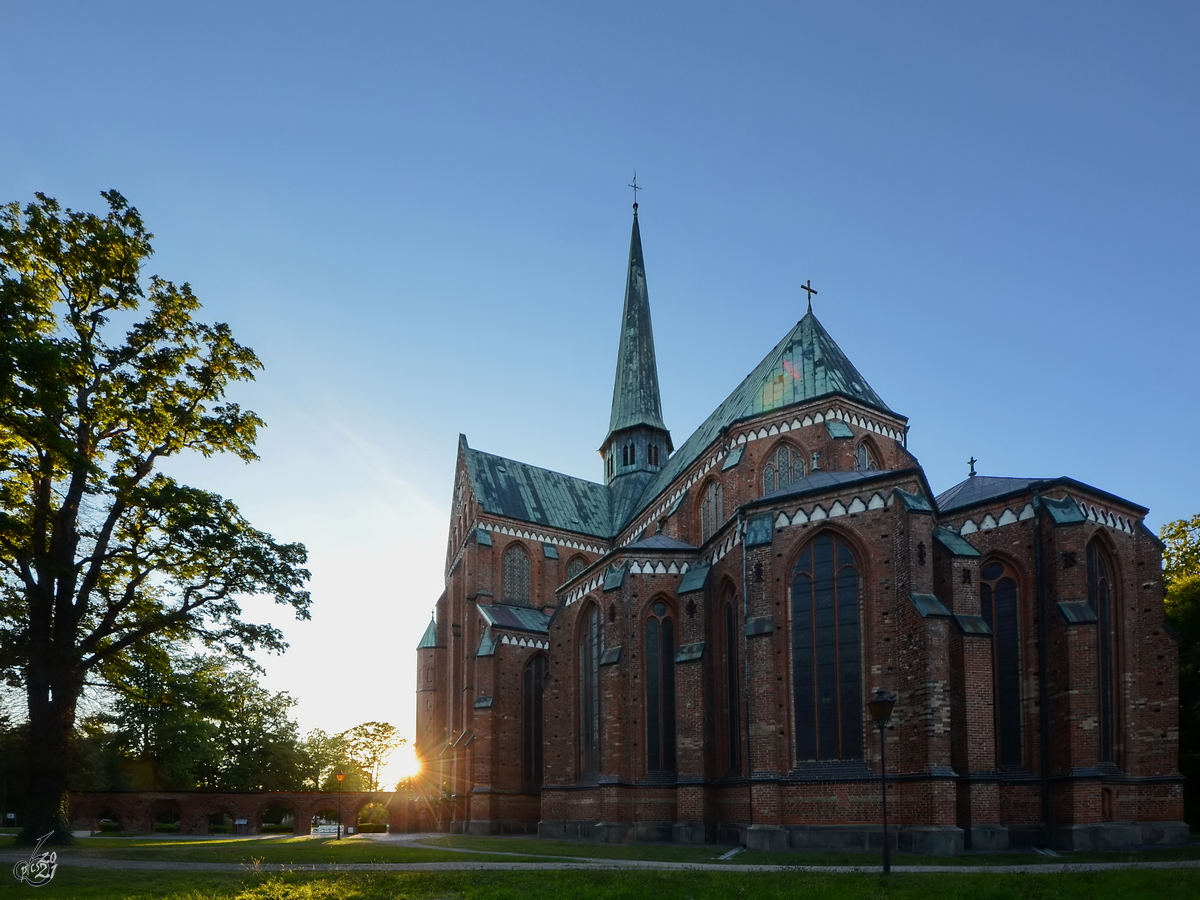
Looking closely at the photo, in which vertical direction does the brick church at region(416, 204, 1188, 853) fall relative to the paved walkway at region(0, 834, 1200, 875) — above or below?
above

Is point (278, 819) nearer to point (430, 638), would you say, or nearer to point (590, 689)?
point (430, 638)

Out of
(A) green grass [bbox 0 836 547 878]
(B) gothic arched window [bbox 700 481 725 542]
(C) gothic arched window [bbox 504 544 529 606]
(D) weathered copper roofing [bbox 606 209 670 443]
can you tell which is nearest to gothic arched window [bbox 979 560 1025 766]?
(B) gothic arched window [bbox 700 481 725 542]

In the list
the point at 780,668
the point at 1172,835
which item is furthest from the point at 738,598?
the point at 1172,835

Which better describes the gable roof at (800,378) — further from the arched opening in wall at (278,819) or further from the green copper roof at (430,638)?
the arched opening in wall at (278,819)

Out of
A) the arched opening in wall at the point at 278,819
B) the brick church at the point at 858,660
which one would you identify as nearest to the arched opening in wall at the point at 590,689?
the brick church at the point at 858,660

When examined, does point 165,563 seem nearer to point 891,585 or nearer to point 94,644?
point 94,644

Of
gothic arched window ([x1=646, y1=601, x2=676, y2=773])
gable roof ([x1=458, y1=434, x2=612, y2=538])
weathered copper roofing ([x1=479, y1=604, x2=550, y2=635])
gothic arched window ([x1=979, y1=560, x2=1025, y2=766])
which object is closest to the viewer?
gothic arched window ([x1=979, y1=560, x2=1025, y2=766])

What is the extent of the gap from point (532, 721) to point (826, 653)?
19380mm

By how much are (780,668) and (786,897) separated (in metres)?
12.9

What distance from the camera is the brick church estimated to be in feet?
78.9

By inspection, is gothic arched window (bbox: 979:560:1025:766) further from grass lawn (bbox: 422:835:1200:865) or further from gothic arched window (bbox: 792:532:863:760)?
gothic arched window (bbox: 792:532:863:760)

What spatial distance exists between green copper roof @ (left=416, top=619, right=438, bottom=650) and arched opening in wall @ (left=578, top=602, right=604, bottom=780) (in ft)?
55.2

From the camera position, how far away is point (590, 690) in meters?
36.2
